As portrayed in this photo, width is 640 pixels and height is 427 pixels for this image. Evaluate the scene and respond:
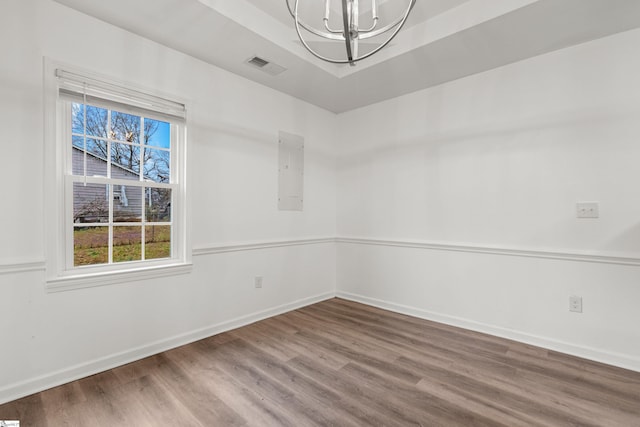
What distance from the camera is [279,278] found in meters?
3.41

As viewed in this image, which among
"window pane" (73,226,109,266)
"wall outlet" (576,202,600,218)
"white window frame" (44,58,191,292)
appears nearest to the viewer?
"white window frame" (44,58,191,292)

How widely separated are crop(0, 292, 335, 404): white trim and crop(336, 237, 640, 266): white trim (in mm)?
1608

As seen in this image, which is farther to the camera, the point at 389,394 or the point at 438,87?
the point at 438,87

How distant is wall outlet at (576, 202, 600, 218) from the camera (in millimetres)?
2377

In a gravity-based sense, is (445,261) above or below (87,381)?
above

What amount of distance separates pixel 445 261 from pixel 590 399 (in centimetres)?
149

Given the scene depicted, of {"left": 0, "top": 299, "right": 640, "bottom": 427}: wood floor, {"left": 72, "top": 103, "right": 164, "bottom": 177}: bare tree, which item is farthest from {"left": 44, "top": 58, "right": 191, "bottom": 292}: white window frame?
{"left": 0, "top": 299, "right": 640, "bottom": 427}: wood floor

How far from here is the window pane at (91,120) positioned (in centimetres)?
215

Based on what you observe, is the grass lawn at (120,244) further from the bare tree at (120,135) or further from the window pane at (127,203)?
the bare tree at (120,135)

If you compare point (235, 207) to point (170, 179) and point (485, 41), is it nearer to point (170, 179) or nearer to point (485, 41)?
point (170, 179)

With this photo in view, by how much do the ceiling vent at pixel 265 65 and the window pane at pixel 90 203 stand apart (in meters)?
1.64

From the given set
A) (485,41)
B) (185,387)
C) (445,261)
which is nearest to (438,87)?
(485,41)

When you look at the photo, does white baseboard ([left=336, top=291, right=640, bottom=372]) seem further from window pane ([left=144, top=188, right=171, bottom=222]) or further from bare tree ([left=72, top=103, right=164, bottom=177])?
bare tree ([left=72, top=103, right=164, bottom=177])

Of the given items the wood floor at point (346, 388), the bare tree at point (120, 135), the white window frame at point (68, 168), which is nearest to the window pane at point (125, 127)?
the bare tree at point (120, 135)
